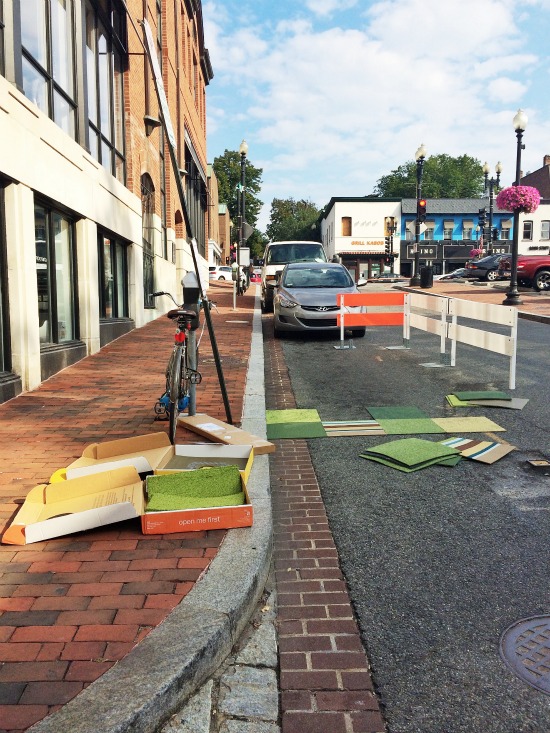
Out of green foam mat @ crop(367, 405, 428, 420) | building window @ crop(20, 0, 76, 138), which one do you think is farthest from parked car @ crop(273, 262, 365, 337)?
green foam mat @ crop(367, 405, 428, 420)

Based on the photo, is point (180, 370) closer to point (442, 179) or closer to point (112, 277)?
point (112, 277)

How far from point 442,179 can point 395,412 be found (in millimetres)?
102262

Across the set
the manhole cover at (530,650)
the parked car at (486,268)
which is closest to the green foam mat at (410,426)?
the manhole cover at (530,650)

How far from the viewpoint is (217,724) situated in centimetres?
226

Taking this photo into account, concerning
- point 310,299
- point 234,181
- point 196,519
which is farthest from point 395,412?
point 234,181

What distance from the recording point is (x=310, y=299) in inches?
533

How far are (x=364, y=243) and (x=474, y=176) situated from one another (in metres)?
47.2

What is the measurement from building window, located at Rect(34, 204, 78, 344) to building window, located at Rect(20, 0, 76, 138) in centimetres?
155

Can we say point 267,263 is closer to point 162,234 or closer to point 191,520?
point 162,234

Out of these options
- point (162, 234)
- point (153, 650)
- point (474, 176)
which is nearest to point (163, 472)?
point (153, 650)

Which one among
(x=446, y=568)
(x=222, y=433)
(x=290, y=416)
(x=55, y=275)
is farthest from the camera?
(x=55, y=275)

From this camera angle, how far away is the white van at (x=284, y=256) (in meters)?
21.2

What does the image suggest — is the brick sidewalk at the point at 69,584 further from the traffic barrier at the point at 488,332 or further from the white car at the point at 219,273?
the white car at the point at 219,273

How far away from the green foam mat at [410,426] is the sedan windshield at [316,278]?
837 centimetres
